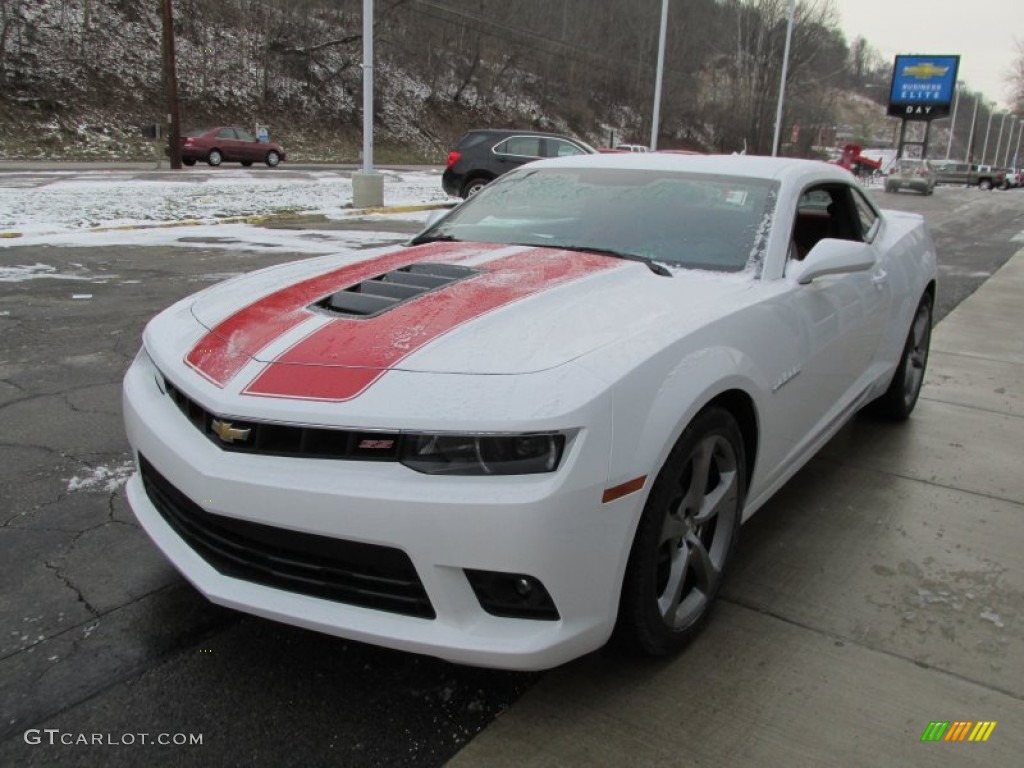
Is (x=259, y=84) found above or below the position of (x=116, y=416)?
above

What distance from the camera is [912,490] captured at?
12.4 feet

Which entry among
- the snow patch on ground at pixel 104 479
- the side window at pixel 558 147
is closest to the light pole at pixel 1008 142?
the side window at pixel 558 147

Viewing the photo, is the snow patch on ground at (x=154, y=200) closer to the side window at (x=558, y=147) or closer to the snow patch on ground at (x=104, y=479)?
the side window at (x=558, y=147)

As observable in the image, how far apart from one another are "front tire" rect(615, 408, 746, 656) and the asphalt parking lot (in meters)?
0.15

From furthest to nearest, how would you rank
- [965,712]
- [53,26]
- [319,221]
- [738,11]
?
[738,11]
[53,26]
[319,221]
[965,712]

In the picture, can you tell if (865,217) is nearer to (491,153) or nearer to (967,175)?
(491,153)

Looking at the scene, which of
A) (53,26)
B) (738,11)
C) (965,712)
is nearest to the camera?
(965,712)

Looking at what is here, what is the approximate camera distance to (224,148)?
1188 inches

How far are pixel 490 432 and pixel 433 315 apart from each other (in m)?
0.62

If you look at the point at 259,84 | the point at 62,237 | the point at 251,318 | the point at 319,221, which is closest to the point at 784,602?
the point at 251,318

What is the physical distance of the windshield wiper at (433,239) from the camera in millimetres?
3593

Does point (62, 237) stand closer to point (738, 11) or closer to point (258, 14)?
point (258, 14)

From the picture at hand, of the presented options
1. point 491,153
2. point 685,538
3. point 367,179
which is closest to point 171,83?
point 367,179

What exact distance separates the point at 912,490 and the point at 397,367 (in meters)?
2.78
